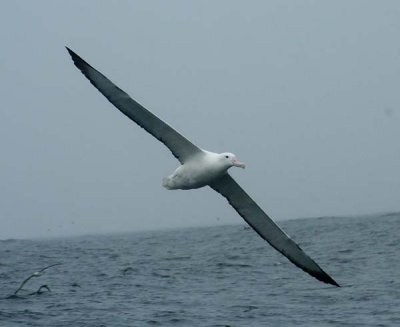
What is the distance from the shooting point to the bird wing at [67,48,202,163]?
14.5 meters

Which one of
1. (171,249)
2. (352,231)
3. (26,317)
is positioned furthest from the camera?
(352,231)

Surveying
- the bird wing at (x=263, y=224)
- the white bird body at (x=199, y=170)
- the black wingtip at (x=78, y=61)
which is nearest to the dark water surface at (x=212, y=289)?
the bird wing at (x=263, y=224)

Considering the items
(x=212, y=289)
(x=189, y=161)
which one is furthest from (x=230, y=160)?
(x=212, y=289)

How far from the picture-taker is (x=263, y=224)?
54.5 feet

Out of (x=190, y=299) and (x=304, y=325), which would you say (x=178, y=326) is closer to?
(x=304, y=325)

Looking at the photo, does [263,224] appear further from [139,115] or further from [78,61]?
[78,61]

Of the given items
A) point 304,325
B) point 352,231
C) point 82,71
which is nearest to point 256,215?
point 304,325

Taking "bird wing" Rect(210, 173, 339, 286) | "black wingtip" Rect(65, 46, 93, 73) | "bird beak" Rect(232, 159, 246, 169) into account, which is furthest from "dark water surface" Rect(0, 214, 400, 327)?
"black wingtip" Rect(65, 46, 93, 73)

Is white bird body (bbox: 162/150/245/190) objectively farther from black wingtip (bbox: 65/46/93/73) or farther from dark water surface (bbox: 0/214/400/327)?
dark water surface (bbox: 0/214/400/327)

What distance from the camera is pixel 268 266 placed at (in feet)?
92.6

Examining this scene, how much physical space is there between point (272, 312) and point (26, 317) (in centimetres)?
542

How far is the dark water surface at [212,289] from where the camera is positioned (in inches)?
713

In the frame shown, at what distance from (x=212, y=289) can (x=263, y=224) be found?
6.79m

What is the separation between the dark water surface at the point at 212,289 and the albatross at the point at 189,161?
256cm
